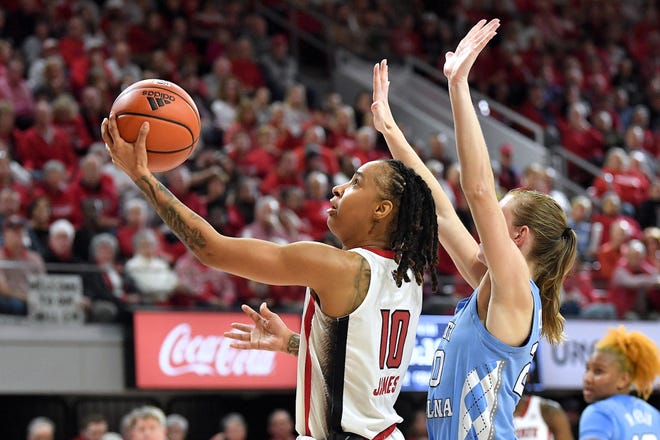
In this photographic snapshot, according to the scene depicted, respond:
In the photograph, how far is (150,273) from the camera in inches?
345

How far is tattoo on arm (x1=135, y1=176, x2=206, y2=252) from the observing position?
3.30 metres

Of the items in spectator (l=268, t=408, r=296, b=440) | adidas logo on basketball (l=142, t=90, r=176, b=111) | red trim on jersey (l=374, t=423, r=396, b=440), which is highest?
adidas logo on basketball (l=142, t=90, r=176, b=111)

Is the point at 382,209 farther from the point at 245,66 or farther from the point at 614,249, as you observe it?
the point at 245,66

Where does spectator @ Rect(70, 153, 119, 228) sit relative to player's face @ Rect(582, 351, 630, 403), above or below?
above

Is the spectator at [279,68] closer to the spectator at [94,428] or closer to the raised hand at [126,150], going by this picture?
the spectator at [94,428]

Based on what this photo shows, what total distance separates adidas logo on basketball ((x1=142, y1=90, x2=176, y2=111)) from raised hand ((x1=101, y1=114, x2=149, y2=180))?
1.01 ft

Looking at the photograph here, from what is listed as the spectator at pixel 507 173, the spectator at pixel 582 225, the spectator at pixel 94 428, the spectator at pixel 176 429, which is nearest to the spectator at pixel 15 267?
the spectator at pixel 94 428

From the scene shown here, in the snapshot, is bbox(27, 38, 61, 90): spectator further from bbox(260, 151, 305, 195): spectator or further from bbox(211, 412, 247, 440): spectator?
bbox(211, 412, 247, 440): spectator

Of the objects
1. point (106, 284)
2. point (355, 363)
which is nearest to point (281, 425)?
point (106, 284)

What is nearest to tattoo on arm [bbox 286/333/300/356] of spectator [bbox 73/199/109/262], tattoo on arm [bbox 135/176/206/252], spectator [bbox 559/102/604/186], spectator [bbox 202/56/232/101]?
tattoo on arm [bbox 135/176/206/252]

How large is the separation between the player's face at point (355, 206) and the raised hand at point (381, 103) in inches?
23.9

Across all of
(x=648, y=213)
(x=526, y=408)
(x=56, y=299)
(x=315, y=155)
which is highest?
(x=315, y=155)

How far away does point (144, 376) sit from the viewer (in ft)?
29.1

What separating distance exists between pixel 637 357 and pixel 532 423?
176cm
